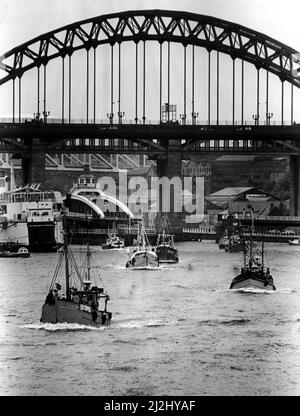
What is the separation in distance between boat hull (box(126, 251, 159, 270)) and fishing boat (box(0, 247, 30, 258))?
347 inches

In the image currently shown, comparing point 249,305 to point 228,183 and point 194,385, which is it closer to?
point 194,385

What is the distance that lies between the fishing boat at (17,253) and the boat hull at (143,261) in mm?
8826

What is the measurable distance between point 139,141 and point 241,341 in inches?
2612

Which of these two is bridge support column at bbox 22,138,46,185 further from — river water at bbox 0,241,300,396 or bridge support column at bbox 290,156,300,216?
river water at bbox 0,241,300,396

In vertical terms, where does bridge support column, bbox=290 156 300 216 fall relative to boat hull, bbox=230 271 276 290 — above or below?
above

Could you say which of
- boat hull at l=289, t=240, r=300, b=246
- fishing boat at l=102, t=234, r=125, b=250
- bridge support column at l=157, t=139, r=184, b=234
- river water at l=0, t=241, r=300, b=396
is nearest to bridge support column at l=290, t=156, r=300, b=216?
boat hull at l=289, t=240, r=300, b=246

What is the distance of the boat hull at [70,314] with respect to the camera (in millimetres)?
32594

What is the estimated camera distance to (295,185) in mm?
91938

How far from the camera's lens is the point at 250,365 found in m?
27.0

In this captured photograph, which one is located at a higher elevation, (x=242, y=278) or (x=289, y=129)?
(x=289, y=129)

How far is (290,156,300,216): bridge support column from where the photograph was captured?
87.8m

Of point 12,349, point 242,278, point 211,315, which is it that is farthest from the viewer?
point 242,278

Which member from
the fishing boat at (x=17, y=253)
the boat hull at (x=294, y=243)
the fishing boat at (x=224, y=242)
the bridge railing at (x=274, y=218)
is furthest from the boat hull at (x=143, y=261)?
the boat hull at (x=294, y=243)
